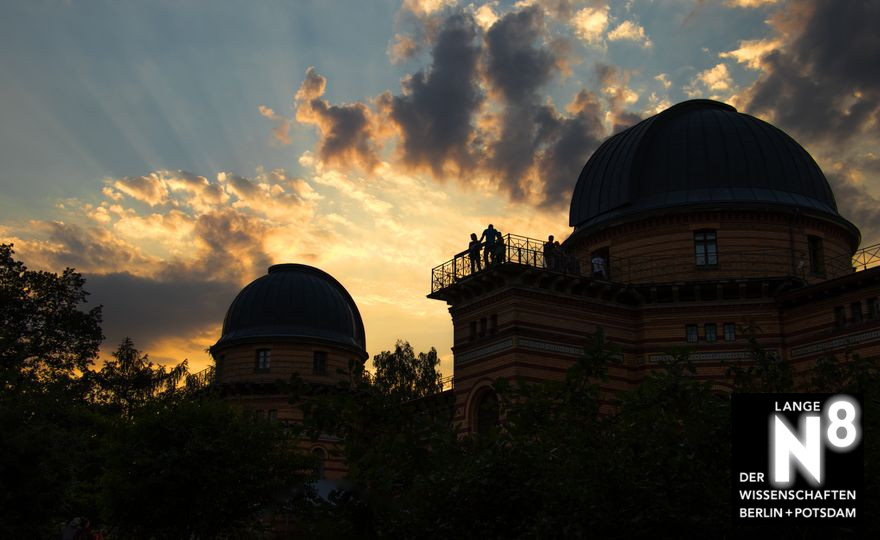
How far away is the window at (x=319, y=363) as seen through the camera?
5428cm

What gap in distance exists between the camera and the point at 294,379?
39.3 ft

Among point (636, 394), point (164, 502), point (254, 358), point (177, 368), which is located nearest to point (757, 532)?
→ point (636, 394)

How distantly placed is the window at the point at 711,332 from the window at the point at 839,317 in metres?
4.20

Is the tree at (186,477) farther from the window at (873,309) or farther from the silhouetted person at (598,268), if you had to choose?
the window at (873,309)

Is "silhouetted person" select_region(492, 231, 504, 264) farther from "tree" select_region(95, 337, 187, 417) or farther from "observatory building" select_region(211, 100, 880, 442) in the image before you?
"tree" select_region(95, 337, 187, 417)

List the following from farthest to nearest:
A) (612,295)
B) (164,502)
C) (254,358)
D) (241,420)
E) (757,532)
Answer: (254,358)
(612,295)
(241,420)
(164,502)
(757,532)

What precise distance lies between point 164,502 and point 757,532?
21964mm

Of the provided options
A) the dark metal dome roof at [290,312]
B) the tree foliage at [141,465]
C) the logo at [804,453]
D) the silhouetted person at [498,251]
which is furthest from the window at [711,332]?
the dark metal dome roof at [290,312]

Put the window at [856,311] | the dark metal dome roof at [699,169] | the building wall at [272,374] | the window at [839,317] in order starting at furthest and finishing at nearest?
the building wall at [272,374] < the dark metal dome roof at [699,169] < the window at [839,317] < the window at [856,311]

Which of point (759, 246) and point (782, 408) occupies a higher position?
point (759, 246)

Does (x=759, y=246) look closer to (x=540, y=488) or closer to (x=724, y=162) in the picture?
(x=724, y=162)

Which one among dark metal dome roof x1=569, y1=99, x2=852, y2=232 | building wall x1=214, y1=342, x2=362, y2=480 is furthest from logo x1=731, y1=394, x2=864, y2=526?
building wall x1=214, y1=342, x2=362, y2=480

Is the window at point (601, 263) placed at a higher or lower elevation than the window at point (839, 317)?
higher

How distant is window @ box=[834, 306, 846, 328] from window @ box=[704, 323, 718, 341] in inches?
165
